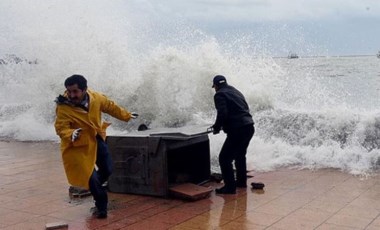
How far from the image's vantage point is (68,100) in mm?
5137

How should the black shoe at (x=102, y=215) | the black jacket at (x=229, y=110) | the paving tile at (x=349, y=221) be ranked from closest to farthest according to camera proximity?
the paving tile at (x=349, y=221)
the black shoe at (x=102, y=215)
the black jacket at (x=229, y=110)

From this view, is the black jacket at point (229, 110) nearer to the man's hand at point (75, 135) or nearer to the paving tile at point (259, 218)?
the paving tile at point (259, 218)

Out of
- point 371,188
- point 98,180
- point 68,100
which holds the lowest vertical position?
point 371,188

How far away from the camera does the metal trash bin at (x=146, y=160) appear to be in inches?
243

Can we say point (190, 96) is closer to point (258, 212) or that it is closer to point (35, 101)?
point (35, 101)

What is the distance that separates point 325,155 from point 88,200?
4.58 m

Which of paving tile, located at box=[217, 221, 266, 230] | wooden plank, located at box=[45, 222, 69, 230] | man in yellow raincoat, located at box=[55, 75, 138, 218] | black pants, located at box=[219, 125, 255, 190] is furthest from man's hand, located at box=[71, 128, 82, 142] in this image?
black pants, located at box=[219, 125, 255, 190]

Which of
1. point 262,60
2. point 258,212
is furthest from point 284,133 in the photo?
point 258,212

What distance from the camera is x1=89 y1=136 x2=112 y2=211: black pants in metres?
5.34

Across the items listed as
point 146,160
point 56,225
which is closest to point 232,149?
point 146,160

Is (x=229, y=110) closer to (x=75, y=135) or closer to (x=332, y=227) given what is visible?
(x=332, y=227)

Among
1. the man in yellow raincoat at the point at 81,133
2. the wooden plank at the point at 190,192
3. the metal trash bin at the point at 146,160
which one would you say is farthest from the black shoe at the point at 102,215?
the wooden plank at the point at 190,192

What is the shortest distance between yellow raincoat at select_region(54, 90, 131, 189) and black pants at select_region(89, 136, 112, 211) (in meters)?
0.09

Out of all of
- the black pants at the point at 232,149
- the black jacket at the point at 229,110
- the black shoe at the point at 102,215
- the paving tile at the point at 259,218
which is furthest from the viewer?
the black pants at the point at 232,149
